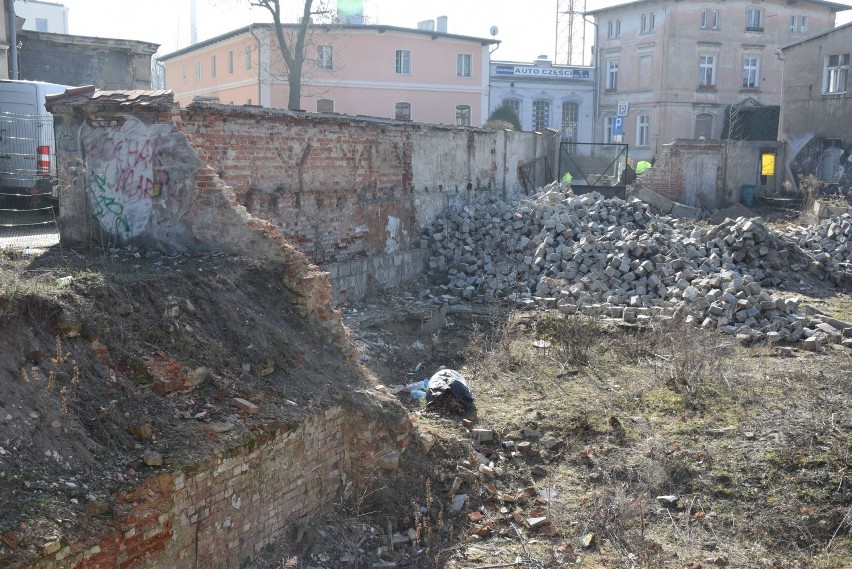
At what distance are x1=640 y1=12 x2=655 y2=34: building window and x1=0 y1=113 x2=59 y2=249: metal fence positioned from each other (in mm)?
34115

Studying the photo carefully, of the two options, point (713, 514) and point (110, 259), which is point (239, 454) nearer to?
point (110, 259)

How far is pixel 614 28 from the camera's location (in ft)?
142

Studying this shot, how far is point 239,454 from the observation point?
579 cm

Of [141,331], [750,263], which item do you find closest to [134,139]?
[141,331]

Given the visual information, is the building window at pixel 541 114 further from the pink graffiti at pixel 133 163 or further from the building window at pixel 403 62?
the pink graffiti at pixel 133 163

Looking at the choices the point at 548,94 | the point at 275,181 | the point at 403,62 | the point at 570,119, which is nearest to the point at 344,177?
the point at 275,181

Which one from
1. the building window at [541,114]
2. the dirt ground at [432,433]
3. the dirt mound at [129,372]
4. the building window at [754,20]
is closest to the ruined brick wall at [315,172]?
the dirt mound at [129,372]

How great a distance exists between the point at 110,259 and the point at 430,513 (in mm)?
3922

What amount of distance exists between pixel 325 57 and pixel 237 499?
3384cm

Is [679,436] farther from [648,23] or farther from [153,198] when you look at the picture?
[648,23]

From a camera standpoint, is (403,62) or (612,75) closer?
(403,62)

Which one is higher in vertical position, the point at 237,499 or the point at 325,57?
the point at 325,57

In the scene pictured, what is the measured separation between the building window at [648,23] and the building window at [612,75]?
2303 mm

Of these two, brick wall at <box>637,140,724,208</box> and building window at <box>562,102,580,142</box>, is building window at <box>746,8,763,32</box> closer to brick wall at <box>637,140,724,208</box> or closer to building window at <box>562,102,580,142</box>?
building window at <box>562,102,580,142</box>
